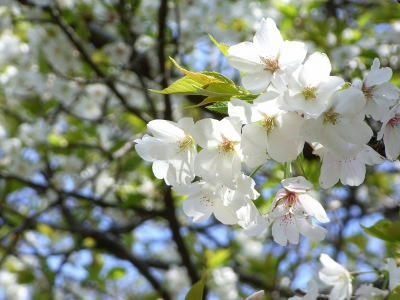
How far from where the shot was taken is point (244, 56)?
4.32 feet

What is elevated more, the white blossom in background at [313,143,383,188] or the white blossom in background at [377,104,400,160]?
the white blossom in background at [377,104,400,160]

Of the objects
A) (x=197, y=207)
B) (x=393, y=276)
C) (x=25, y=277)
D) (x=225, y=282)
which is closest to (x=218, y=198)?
(x=197, y=207)

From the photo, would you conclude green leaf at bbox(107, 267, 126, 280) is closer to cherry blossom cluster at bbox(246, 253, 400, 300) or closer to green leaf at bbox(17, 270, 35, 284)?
green leaf at bbox(17, 270, 35, 284)

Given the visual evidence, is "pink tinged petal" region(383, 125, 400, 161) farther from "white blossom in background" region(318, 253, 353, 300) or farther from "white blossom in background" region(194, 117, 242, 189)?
"white blossom in background" region(318, 253, 353, 300)

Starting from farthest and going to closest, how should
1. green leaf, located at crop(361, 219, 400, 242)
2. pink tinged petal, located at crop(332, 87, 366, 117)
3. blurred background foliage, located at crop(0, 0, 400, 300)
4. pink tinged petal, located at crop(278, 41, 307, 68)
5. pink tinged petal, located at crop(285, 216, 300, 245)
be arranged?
blurred background foliage, located at crop(0, 0, 400, 300) → green leaf, located at crop(361, 219, 400, 242) → pink tinged petal, located at crop(285, 216, 300, 245) → pink tinged petal, located at crop(278, 41, 307, 68) → pink tinged petal, located at crop(332, 87, 366, 117)

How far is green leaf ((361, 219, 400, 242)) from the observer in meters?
1.55

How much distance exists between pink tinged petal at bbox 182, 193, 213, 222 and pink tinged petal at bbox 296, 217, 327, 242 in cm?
24

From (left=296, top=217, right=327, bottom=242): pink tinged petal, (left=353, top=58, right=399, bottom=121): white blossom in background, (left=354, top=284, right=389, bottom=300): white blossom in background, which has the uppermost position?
(left=353, top=58, right=399, bottom=121): white blossom in background

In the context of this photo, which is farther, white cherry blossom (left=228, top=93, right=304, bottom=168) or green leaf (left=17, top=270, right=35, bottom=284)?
green leaf (left=17, top=270, right=35, bottom=284)

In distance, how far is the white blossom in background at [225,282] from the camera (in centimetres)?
400

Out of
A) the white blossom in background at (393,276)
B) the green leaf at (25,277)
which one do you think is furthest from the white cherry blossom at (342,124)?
the green leaf at (25,277)

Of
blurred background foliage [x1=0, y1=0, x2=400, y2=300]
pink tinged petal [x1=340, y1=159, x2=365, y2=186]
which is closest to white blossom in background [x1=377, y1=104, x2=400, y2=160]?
pink tinged petal [x1=340, y1=159, x2=365, y2=186]

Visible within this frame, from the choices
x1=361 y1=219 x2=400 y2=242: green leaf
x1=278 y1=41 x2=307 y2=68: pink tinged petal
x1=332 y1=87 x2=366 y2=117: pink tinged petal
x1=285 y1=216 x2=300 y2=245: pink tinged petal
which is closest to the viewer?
x1=332 y1=87 x2=366 y2=117: pink tinged petal

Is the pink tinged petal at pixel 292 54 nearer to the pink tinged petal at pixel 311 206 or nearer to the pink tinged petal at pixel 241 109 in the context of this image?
the pink tinged petal at pixel 241 109
